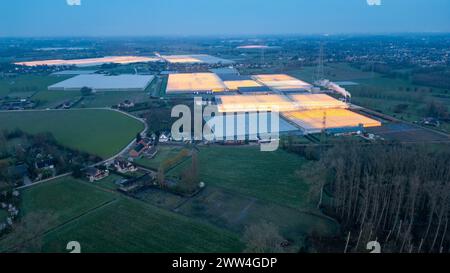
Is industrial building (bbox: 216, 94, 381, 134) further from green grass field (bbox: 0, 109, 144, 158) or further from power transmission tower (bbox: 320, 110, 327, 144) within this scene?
green grass field (bbox: 0, 109, 144, 158)

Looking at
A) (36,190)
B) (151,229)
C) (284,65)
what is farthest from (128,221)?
(284,65)

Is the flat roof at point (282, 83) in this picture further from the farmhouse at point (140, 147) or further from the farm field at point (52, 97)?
the farm field at point (52, 97)

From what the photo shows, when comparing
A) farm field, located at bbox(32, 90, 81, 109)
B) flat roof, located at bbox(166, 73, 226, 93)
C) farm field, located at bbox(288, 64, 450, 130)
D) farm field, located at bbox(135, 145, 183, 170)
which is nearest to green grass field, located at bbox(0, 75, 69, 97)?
farm field, located at bbox(32, 90, 81, 109)

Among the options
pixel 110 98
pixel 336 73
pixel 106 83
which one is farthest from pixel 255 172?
pixel 336 73

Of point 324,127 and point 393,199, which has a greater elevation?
point 324,127

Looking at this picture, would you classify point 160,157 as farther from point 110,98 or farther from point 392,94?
point 392,94

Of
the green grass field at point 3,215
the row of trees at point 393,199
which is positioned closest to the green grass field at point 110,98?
the green grass field at point 3,215
